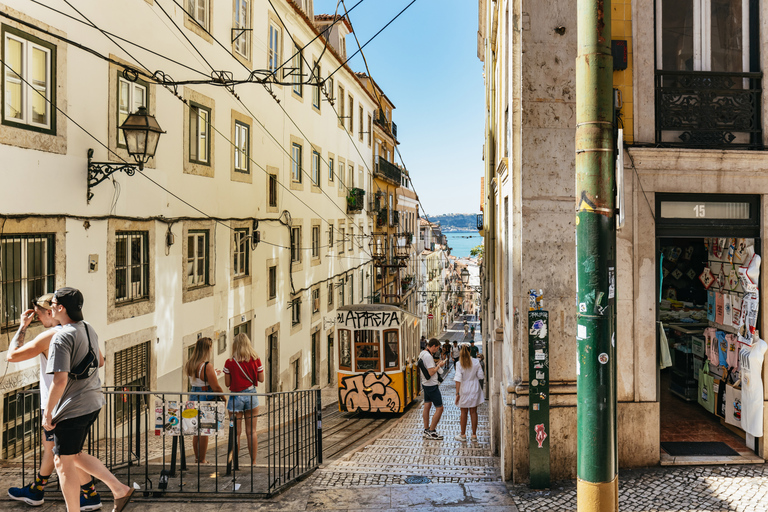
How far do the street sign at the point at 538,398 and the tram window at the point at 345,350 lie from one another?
8.36 m

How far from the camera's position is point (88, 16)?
30.5 ft

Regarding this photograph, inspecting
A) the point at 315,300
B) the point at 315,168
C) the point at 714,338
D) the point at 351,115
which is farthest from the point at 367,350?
the point at 351,115

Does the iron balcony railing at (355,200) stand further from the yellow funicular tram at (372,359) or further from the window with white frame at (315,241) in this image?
the yellow funicular tram at (372,359)

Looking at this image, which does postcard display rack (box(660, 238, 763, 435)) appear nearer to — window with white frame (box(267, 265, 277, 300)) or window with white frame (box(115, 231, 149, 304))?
window with white frame (box(115, 231, 149, 304))

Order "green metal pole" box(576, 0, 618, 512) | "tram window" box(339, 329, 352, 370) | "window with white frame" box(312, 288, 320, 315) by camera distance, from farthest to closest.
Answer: "window with white frame" box(312, 288, 320, 315) → "tram window" box(339, 329, 352, 370) → "green metal pole" box(576, 0, 618, 512)

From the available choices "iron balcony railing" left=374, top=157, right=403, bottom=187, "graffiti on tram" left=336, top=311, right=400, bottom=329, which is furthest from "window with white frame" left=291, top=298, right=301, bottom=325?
"iron balcony railing" left=374, top=157, right=403, bottom=187

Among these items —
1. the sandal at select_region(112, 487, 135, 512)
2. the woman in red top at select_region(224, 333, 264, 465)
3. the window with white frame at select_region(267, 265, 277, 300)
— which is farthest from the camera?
the window with white frame at select_region(267, 265, 277, 300)

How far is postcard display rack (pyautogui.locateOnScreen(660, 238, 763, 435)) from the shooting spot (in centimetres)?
691

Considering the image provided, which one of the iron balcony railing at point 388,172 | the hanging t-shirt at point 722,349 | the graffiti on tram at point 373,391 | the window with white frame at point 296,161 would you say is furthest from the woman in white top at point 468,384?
the iron balcony railing at point 388,172

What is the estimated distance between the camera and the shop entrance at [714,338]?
6.70 meters

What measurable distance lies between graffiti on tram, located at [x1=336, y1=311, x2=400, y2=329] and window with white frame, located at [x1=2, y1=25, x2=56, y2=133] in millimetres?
7610

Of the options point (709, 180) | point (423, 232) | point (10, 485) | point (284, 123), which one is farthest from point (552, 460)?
point (423, 232)

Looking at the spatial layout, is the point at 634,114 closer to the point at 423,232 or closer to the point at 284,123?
the point at 284,123

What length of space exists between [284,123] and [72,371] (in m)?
15.0
